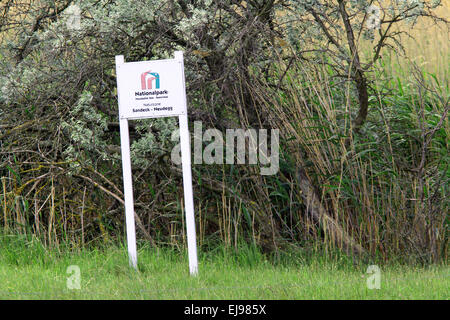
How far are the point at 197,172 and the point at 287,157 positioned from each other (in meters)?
0.97

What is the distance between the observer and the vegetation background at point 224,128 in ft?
21.5

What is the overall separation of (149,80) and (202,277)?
1.77 m

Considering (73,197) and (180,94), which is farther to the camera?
(73,197)

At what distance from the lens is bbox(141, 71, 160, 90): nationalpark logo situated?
5.74 meters

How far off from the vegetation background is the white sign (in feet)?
2.46

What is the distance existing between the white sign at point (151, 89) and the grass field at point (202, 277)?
4.62ft

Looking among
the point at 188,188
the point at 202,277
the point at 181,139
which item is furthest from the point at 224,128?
the point at 202,277

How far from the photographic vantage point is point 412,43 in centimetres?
1064

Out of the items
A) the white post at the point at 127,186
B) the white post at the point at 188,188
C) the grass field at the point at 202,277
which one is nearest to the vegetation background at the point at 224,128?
the grass field at the point at 202,277

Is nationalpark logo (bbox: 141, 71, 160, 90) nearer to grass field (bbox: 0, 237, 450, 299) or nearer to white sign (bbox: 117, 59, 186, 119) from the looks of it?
white sign (bbox: 117, 59, 186, 119)

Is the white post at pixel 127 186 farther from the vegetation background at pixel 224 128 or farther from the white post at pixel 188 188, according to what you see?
the vegetation background at pixel 224 128

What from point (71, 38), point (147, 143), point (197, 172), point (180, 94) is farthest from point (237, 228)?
point (71, 38)

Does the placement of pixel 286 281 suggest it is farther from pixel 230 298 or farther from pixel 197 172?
pixel 197 172

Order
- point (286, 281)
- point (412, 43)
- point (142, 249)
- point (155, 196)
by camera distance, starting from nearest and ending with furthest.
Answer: point (286, 281) < point (142, 249) < point (155, 196) < point (412, 43)
